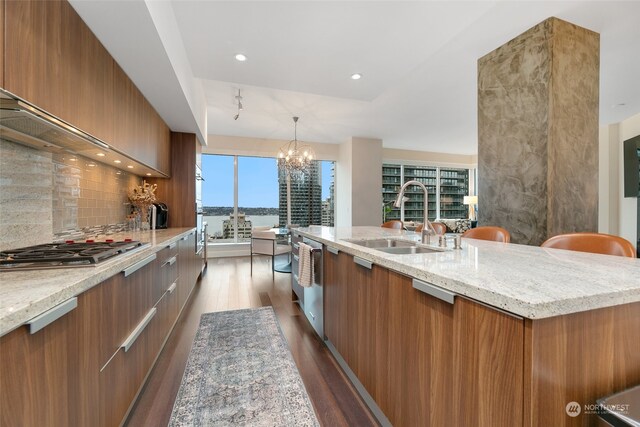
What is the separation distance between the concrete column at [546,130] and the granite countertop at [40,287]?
3014 mm

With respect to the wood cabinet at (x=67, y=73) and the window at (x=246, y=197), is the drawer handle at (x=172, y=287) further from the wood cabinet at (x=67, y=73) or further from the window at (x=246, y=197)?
the window at (x=246, y=197)

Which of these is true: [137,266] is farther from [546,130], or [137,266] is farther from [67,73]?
[546,130]

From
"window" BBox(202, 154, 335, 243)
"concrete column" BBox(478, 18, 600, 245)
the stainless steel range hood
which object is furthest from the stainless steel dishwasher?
"window" BBox(202, 154, 335, 243)

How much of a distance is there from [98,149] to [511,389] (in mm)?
2586

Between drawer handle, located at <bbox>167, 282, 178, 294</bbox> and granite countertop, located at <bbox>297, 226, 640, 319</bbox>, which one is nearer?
granite countertop, located at <bbox>297, 226, 640, 319</bbox>

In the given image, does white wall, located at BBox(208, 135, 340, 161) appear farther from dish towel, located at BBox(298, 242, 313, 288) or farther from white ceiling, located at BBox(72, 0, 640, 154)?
dish towel, located at BBox(298, 242, 313, 288)

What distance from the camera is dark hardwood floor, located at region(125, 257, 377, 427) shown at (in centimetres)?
146

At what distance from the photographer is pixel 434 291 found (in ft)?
2.96

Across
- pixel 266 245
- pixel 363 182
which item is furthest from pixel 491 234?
pixel 363 182

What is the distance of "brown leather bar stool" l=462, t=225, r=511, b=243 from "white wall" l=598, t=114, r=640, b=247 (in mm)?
5678

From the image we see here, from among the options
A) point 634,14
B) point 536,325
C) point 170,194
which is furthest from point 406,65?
point 170,194

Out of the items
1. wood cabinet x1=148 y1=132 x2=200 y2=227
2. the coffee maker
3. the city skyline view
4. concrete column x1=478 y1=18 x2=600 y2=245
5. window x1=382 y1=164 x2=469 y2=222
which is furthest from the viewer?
→ window x1=382 y1=164 x2=469 y2=222

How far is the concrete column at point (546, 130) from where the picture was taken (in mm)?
2234

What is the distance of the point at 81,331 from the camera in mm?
950
